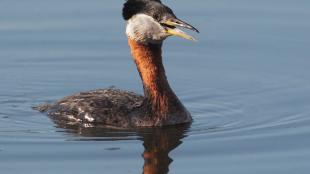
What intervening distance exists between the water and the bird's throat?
41 centimetres

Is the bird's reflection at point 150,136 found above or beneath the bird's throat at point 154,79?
beneath

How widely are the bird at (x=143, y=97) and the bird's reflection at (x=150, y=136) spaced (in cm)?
19

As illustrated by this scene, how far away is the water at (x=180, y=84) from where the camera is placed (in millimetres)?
17031

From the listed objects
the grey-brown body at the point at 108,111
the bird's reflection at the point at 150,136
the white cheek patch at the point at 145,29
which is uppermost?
the white cheek patch at the point at 145,29

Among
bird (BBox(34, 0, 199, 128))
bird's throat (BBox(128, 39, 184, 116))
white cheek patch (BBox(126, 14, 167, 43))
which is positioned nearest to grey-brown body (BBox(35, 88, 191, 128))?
bird (BBox(34, 0, 199, 128))

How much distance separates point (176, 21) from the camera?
61.4 feet

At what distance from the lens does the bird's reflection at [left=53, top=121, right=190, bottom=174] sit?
17562 mm

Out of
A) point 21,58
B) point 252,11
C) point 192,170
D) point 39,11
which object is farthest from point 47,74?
point 192,170

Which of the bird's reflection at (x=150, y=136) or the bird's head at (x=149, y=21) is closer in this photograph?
the bird's reflection at (x=150, y=136)

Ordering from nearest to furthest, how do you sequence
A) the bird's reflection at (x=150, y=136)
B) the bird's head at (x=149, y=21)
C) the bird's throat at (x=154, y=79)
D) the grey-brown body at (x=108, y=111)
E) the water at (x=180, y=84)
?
the water at (x=180, y=84), the bird's reflection at (x=150, y=136), the bird's head at (x=149, y=21), the grey-brown body at (x=108, y=111), the bird's throat at (x=154, y=79)

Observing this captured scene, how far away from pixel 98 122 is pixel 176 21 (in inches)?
82.4

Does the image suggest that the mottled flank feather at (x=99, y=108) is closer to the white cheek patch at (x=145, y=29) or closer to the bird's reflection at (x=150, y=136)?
the bird's reflection at (x=150, y=136)

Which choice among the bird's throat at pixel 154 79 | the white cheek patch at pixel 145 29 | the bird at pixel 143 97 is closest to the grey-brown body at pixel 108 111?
the bird at pixel 143 97

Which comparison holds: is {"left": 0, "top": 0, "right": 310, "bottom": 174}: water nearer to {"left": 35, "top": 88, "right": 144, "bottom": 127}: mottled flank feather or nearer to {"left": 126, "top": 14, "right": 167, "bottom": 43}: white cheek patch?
{"left": 35, "top": 88, "right": 144, "bottom": 127}: mottled flank feather
